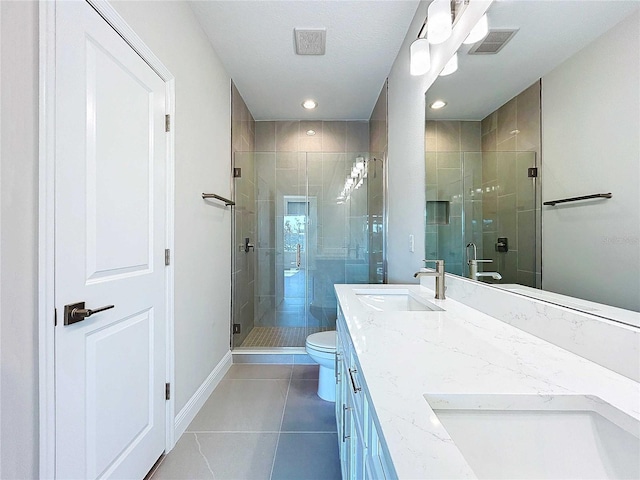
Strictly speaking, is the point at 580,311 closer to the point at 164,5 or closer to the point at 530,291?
the point at 530,291

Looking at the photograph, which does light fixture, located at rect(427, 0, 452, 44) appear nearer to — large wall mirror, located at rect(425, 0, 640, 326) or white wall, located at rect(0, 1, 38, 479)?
large wall mirror, located at rect(425, 0, 640, 326)

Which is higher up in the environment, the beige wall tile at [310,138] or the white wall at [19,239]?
the beige wall tile at [310,138]

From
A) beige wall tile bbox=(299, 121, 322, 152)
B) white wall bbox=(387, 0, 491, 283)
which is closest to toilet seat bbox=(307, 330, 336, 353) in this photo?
white wall bbox=(387, 0, 491, 283)

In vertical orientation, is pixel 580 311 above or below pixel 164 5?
below

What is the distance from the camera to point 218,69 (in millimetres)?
2477

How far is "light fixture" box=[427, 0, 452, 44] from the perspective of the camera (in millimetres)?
1471

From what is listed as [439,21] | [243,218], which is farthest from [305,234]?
[439,21]

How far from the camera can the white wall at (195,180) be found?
1.67m

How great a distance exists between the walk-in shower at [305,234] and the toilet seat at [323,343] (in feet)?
3.37

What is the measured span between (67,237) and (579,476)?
1.44 meters

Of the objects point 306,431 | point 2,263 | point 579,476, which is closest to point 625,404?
point 579,476

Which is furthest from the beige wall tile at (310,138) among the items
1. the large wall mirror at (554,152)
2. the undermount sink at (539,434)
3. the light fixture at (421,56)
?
the undermount sink at (539,434)

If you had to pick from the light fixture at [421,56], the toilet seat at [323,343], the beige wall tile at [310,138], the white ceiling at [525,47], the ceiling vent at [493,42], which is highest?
the beige wall tile at [310,138]

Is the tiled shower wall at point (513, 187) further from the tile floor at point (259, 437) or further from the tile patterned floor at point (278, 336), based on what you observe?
the tile patterned floor at point (278, 336)
